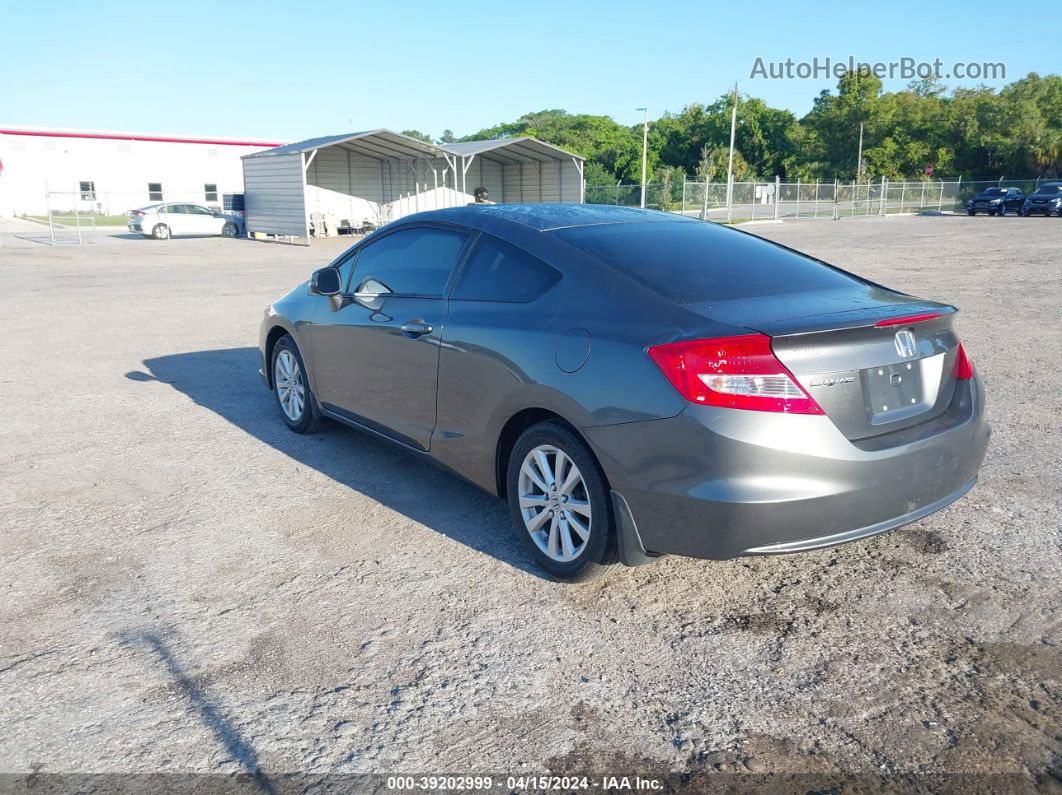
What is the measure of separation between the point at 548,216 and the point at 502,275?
0.47 m

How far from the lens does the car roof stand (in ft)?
14.5

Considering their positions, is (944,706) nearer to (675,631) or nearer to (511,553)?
(675,631)

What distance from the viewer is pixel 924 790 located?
99.9 inches

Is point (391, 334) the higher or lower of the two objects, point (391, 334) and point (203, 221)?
the lower

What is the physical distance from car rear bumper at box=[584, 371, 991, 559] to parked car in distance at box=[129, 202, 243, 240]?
3457 centimetres

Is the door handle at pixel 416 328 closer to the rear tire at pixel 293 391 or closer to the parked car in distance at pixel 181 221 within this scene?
the rear tire at pixel 293 391

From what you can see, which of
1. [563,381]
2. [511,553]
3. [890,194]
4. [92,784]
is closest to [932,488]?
[563,381]

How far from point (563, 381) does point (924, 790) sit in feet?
6.23

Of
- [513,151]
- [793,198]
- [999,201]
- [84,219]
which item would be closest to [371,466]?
[513,151]

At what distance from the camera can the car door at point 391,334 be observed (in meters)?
4.62

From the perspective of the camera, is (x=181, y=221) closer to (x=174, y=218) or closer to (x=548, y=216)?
(x=174, y=218)

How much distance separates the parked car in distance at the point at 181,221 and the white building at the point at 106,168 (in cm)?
1668

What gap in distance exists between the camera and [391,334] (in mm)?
4867

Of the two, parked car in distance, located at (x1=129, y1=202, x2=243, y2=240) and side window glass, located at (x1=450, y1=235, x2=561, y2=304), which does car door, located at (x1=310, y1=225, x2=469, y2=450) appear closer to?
side window glass, located at (x1=450, y1=235, x2=561, y2=304)
